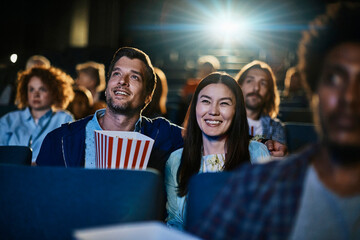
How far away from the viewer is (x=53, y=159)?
208cm

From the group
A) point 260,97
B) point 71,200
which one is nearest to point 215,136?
→ point 71,200

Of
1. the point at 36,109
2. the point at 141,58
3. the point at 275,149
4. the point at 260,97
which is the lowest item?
the point at 275,149

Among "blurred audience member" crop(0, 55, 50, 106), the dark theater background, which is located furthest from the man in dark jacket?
the dark theater background

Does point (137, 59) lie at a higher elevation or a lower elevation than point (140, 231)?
higher

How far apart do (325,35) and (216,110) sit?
1.04 m

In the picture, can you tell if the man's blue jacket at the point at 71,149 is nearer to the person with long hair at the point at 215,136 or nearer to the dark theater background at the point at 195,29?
the person with long hair at the point at 215,136

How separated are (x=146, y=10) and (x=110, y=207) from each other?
1259 centimetres

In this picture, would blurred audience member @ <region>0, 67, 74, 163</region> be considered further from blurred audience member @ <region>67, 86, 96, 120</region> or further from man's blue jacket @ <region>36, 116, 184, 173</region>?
man's blue jacket @ <region>36, 116, 184, 173</region>

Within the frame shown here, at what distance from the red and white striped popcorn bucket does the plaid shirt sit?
2.12 feet

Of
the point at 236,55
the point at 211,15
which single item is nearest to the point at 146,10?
the point at 211,15

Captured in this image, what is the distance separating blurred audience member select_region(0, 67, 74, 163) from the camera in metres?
3.17

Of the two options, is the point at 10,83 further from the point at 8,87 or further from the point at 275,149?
the point at 275,149

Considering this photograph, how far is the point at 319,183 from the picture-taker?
97 centimetres

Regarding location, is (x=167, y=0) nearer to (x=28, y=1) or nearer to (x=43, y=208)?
(x=28, y=1)
